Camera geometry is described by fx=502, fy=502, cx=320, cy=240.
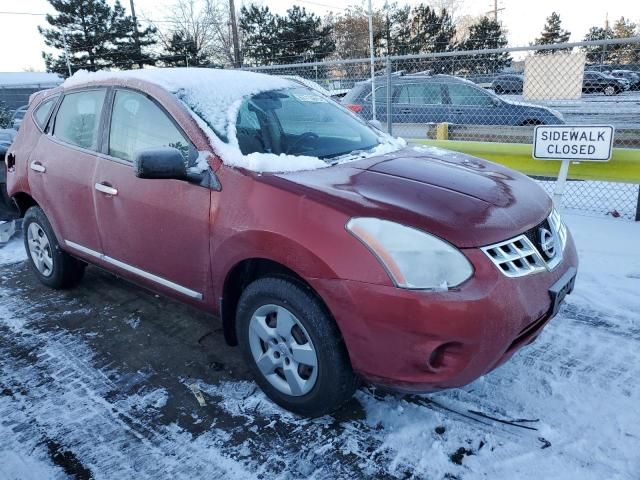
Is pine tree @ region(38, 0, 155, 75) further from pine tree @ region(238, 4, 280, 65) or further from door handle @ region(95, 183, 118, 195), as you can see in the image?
door handle @ region(95, 183, 118, 195)

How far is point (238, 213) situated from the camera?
2486mm

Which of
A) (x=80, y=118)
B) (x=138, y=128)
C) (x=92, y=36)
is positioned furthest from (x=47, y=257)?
(x=92, y=36)

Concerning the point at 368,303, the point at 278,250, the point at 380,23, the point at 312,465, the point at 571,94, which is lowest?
the point at 312,465

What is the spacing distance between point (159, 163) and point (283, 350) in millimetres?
1125

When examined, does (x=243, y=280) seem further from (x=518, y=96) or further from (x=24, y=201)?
(x=518, y=96)

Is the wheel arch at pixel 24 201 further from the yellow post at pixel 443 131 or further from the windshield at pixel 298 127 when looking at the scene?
A: the yellow post at pixel 443 131

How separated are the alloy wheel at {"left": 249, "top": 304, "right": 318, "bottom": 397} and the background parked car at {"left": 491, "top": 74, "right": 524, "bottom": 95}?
6672 millimetres

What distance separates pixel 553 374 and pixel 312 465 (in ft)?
4.85

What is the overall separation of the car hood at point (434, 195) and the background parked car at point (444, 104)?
6.16 meters

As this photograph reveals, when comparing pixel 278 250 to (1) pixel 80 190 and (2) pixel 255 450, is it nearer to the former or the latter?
(2) pixel 255 450

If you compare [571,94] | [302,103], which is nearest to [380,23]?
[571,94]

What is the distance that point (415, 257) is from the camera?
6.80ft

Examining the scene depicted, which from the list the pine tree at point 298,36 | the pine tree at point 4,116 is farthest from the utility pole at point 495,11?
the pine tree at point 4,116

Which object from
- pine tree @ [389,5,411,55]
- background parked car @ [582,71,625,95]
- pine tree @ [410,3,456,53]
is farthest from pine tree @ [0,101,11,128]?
pine tree @ [410,3,456,53]
